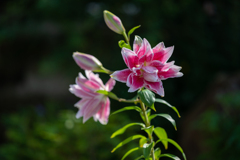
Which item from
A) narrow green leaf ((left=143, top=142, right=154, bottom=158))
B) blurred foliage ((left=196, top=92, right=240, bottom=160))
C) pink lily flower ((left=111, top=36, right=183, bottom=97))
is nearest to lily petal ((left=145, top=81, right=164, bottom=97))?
pink lily flower ((left=111, top=36, right=183, bottom=97))

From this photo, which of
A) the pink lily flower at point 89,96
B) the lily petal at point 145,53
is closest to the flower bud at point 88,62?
the pink lily flower at point 89,96

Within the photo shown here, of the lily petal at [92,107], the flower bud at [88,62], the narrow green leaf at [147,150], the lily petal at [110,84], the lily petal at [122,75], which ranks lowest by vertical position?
the narrow green leaf at [147,150]

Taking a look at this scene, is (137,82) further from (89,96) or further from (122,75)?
(89,96)

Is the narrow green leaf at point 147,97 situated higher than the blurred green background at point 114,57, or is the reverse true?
the blurred green background at point 114,57

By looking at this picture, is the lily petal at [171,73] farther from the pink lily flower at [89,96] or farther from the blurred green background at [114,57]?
the blurred green background at [114,57]

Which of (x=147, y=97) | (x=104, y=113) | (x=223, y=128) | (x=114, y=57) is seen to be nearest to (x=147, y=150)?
(x=147, y=97)

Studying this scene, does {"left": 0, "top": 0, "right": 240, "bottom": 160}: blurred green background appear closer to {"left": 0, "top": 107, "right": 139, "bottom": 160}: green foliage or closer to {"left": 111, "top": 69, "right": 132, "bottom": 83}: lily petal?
{"left": 0, "top": 107, "right": 139, "bottom": 160}: green foliage

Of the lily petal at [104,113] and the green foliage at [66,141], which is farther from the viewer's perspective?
the green foliage at [66,141]

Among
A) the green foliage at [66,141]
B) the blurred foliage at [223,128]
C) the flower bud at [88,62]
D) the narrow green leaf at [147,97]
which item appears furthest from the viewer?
the green foliage at [66,141]

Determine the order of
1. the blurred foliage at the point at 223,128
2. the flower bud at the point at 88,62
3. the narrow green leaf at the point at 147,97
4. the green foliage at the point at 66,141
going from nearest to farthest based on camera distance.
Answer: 1. the narrow green leaf at the point at 147,97
2. the flower bud at the point at 88,62
3. the blurred foliage at the point at 223,128
4. the green foliage at the point at 66,141
